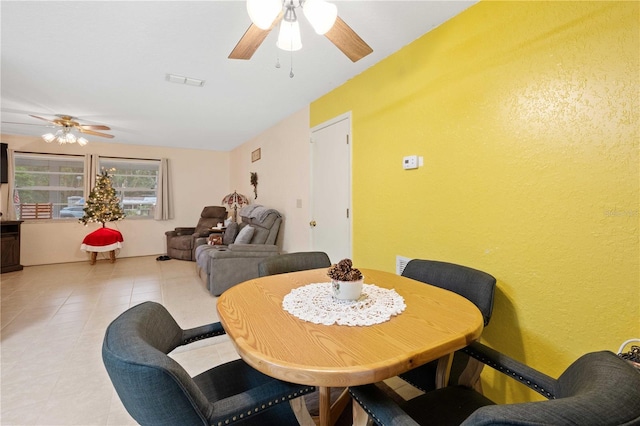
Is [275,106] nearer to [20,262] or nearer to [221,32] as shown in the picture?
[221,32]

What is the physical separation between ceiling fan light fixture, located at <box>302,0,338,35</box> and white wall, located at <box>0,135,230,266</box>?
233 inches

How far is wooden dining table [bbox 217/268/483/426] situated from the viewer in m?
0.76

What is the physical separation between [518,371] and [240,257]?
3.07 meters

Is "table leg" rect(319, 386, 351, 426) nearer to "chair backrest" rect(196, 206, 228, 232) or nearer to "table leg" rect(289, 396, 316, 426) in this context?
"table leg" rect(289, 396, 316, 426)

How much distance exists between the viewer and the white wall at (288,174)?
3.52m

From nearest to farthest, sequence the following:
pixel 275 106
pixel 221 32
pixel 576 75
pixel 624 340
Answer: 1. pixel 624 340
2. pixel 576 75
3. pixel 221 32
4. pixel 275 106

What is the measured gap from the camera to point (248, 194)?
18.2 feet

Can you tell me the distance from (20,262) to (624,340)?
7455 mm

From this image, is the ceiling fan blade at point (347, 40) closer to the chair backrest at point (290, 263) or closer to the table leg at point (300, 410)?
the chair backrest at point (290, 263)

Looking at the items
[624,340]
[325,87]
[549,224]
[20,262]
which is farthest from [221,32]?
[20,262]

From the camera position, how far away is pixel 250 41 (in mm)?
1449

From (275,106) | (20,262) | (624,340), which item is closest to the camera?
(624,340)

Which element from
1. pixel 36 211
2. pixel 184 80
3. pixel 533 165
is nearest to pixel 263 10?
pixel 533 165

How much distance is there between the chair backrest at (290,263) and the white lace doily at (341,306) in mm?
506
